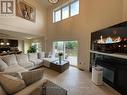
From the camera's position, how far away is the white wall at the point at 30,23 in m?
6.30

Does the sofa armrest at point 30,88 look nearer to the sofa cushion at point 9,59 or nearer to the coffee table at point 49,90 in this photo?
the coffee table at point 49,90

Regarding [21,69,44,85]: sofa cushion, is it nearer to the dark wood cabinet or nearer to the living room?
the living room

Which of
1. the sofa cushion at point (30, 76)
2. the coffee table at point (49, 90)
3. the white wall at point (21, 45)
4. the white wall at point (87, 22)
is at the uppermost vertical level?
the white wall at point (87, 22)

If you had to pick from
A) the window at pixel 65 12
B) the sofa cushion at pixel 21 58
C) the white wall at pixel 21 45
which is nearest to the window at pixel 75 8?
the window at pixel 65 12

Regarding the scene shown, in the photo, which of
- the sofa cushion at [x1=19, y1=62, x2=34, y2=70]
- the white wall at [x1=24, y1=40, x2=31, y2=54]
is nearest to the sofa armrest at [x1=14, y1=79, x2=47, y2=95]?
the sofa cushion at [x1=19, y1=62, x2=34, y2=70]

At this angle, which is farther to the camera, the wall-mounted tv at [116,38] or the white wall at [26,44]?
the white wall at [26,44]

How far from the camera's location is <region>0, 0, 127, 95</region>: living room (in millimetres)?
4074

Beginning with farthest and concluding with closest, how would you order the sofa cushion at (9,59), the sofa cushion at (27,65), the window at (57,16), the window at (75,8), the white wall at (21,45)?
1. the white wall at (21,45)
2. the window at (57,16)
3. the window at (75,8)
4. the sofa cushion at (27,65)
5. the sofa cushion at (9,59)

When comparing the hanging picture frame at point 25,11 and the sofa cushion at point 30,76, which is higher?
the hanging picture frame at point 25,11

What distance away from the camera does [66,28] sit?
7.78m

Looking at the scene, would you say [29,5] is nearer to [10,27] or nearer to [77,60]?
[10,27]

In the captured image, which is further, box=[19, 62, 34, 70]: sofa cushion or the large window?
the large window

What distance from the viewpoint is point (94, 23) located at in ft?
18.8

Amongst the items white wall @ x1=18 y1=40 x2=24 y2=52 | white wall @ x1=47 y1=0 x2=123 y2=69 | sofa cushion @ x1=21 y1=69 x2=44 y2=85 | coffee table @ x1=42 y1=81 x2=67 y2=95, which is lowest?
coffee table @ x1=42 y1=81 x2=67 y2=95
